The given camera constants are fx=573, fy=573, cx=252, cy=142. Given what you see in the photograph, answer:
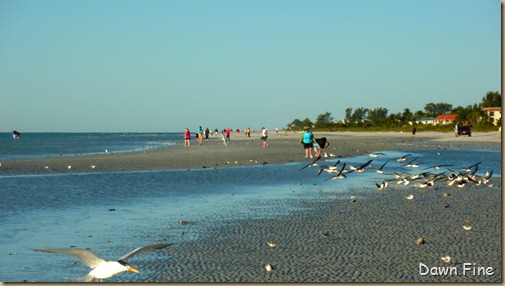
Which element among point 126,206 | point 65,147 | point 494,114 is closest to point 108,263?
point 126,206

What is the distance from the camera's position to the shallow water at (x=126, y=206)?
960 cm

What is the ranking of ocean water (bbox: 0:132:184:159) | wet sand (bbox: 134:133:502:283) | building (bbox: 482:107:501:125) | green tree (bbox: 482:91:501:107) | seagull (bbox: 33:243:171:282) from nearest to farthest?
seagull (bbox: 33:243:171:282), wet sand (bbox: 134:133:502:283), ocean water (bbox: 0:132:184:159), building (bbox: 482:107:501:125), green tree (bbox: 482:91:501:107)

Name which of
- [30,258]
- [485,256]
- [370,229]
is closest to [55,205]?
[30,258]

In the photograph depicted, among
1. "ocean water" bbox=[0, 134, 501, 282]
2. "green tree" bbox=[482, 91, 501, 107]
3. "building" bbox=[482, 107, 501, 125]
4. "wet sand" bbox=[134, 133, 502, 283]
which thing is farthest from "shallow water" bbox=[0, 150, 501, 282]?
"green tree" bbox=[482, 91, 501, 107]

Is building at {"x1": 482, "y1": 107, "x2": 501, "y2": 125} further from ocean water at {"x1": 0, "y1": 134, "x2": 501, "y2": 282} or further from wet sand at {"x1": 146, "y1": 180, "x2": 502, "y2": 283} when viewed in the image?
wet sand at {"x1": 146, "y1": 180, "x2": 502, "y2": 283}

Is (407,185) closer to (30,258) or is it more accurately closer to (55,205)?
(55,205)

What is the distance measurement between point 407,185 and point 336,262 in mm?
11691

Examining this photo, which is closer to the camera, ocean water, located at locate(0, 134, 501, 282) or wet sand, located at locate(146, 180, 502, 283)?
wet sand, located at locate(146, 180, 502, 283)

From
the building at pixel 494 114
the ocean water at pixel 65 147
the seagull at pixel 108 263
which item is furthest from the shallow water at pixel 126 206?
the building at pixel 494 114

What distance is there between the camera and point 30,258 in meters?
8.91

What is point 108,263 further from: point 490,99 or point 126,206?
point 490,99

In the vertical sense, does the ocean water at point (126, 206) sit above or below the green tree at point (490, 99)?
below

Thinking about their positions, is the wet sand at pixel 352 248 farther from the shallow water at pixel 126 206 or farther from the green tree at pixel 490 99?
the green tree at pixel 490 99

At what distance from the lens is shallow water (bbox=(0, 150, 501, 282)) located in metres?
9.60
